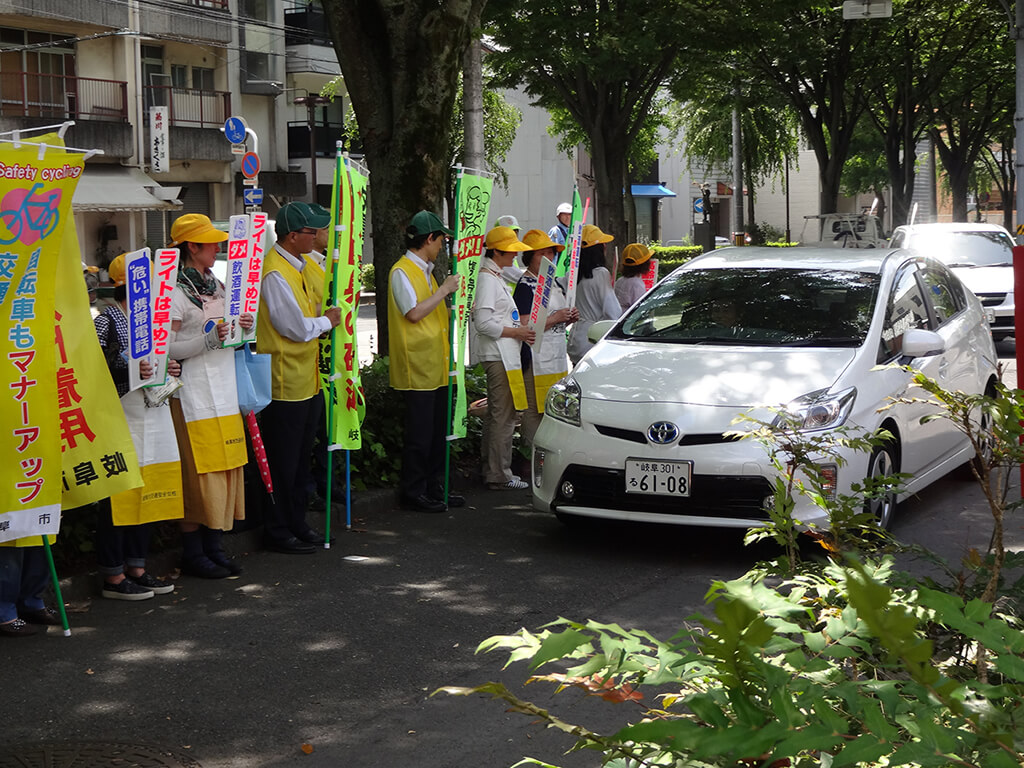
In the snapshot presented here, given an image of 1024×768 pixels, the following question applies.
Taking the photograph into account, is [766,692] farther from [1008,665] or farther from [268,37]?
[268,37]

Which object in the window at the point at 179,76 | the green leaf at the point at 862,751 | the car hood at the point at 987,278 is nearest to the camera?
the green leaf at the point at 862,751

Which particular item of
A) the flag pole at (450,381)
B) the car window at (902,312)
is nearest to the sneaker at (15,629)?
the flag pole at (450,381)

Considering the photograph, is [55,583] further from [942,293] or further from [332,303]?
[942,293]

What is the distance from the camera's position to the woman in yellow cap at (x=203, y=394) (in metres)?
6.50

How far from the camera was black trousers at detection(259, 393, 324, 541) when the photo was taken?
7270 mm

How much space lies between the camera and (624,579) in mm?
6652

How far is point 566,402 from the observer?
23.9 feet

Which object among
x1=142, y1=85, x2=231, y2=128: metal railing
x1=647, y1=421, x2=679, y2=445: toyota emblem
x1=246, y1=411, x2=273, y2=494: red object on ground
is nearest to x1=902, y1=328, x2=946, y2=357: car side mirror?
x1=647, y1=421, x2=679, y2=445: toyota emblem

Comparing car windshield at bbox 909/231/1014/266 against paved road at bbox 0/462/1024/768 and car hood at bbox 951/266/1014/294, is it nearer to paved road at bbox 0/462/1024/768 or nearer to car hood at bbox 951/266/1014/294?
car hood at bbox 951/266/1014/294

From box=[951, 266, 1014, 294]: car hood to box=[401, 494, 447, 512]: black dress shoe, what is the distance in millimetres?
11417

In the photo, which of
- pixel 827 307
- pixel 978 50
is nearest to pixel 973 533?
pixel 827 307

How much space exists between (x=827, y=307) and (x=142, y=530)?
410cm

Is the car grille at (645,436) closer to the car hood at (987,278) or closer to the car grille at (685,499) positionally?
the car grille at (685,499)

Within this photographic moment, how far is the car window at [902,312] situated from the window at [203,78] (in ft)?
105
